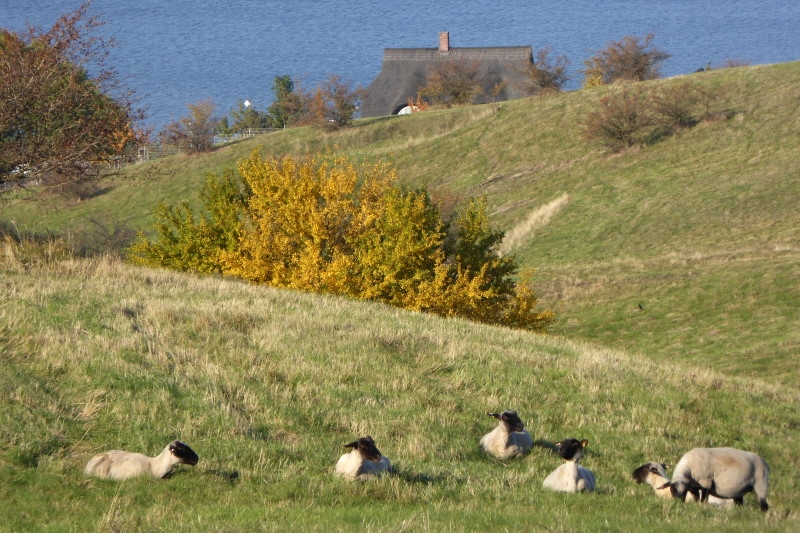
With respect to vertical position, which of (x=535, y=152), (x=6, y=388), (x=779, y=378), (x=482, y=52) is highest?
(x=482, y=52)

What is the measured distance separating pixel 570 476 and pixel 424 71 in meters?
117

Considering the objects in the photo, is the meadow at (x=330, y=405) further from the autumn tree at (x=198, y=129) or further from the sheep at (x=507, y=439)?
the autumn tree at (x=198, y=129)

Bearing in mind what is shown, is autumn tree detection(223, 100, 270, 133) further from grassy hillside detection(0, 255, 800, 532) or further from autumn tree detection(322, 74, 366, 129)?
grassy hillside detection(0, 255, 800, 532)

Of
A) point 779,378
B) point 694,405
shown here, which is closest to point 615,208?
point 779,378

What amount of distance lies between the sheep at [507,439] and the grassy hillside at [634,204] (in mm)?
18745

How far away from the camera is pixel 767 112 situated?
6475 centimetres

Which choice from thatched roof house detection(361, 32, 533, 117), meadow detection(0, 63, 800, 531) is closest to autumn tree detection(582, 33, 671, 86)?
thatched roof house detection(361, 32, 533, 117)

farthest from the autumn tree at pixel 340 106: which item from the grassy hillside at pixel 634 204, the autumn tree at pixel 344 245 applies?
the autumn tree at pixel 344 245

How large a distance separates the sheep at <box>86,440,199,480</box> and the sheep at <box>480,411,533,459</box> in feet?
14.5

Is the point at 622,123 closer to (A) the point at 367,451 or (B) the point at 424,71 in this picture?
(B) the point at 424,71

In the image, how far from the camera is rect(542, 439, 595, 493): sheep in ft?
33.7

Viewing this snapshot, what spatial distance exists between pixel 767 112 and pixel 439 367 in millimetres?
55953

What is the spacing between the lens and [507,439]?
12312 millimetres

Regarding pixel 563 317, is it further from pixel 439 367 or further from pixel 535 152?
pixel 535 152
